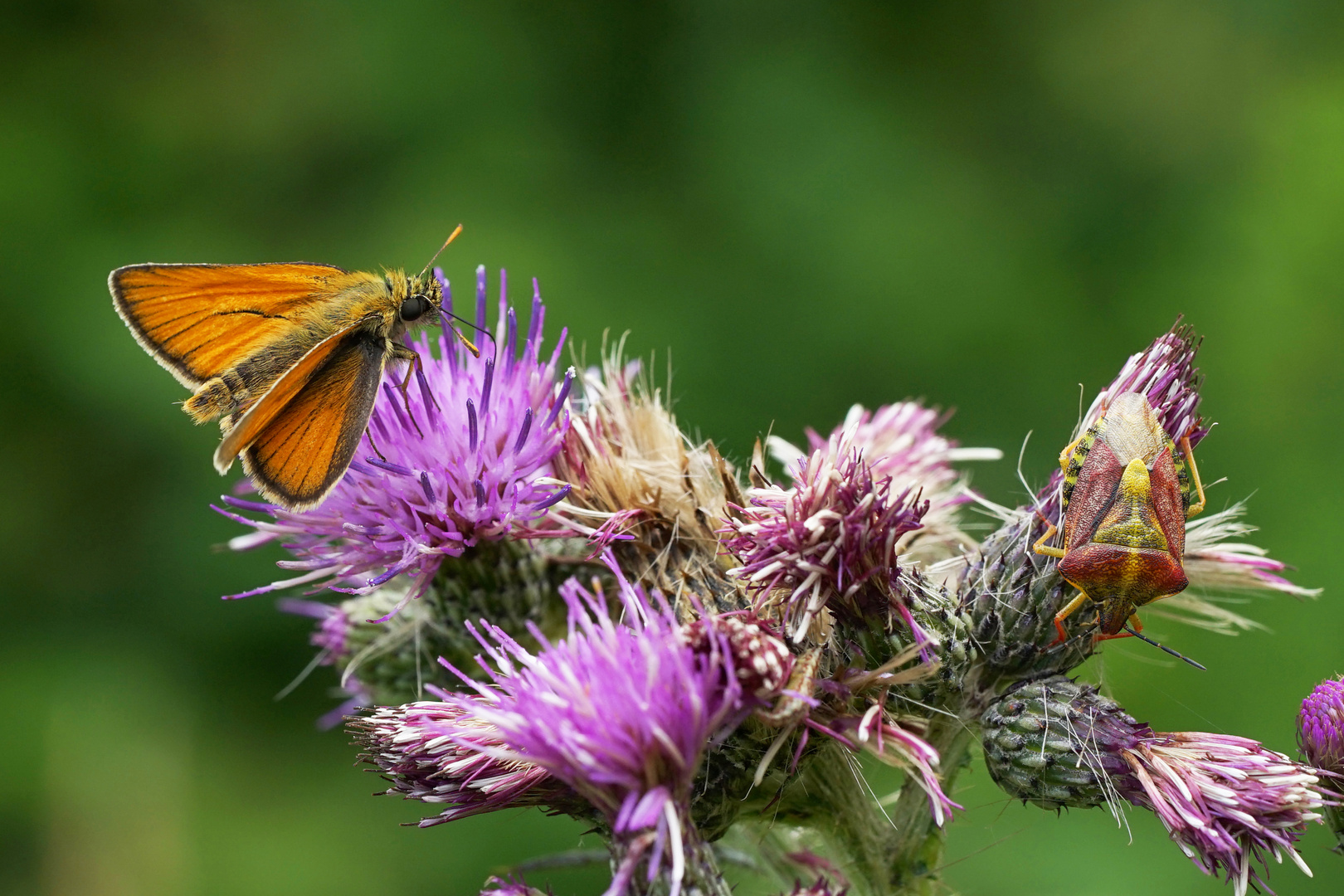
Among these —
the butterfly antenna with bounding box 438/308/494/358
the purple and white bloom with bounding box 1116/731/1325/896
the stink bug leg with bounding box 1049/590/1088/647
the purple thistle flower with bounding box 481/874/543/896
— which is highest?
the butterfly antenna with bounding box 438/308/494/358

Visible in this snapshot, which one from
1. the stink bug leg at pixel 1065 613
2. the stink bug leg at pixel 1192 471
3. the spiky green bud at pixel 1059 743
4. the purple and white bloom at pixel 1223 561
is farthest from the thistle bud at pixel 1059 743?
the purple and white bloom at pixel 1223 561

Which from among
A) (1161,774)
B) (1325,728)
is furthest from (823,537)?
(1325,728)

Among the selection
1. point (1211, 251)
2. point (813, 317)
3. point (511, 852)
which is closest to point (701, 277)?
point (813, 317)

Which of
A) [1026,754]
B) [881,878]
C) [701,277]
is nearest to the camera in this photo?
[1026,754]

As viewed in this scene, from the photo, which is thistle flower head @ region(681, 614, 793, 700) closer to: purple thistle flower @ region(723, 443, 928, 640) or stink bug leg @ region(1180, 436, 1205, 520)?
purple thistle flower @ region(723, 443, 928, 640)

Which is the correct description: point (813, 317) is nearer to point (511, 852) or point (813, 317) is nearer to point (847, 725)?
point (511, 852)

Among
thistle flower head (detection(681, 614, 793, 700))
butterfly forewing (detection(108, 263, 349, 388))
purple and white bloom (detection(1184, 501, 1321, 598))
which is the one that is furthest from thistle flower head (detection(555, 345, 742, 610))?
purple and white bloom (detection(1184, 501, 1321, 598))
